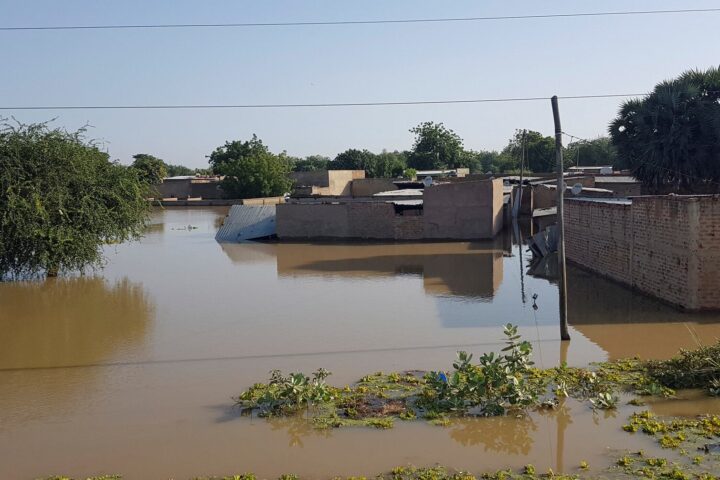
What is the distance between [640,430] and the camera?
731 cm

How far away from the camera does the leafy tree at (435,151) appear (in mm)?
71188

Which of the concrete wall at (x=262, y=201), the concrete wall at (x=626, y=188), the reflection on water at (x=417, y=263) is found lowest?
the reflection on water at (x=417, y=263)

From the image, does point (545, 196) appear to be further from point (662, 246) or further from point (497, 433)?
point (497, 433)

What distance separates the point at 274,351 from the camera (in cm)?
1102

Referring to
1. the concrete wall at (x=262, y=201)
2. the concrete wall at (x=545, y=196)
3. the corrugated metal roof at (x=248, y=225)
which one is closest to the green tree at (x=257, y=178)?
the concrete wall at (x=262, y=201)

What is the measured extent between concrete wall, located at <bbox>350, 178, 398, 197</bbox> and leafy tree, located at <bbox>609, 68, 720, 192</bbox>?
23093 millimetres

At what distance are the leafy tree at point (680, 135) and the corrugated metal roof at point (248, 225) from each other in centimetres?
1514

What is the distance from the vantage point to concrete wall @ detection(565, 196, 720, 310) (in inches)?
484

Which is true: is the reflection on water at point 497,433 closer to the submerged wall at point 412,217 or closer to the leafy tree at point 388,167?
the submerged wall at point 412,217

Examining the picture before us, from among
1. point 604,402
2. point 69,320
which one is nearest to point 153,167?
point 69,320

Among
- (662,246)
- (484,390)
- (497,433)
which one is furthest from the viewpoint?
(662,246)

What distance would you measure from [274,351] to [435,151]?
62.6 meters

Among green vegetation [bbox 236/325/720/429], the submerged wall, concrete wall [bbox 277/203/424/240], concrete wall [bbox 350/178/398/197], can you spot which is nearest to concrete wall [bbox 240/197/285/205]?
concrete wall [bbox 350/178/398/197]

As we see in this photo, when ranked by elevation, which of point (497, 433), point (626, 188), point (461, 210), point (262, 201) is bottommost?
point (497, 433)
